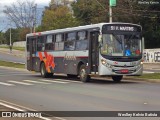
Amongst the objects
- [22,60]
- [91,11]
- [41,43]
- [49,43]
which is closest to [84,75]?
[49,43]

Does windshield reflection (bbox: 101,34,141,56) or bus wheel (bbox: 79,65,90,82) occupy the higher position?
windshield reflection (bbox: 101,34,141,56)

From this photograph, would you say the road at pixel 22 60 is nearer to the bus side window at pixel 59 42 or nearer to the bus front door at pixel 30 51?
the bus front door at pixel 30 51

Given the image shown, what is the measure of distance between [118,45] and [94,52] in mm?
1411

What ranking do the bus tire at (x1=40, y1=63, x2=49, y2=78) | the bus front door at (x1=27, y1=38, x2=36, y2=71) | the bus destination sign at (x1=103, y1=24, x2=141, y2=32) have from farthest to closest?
1. the bus front door at (x1=27, y1=38, x2=36, y2=71)
2. the bus tire at (x1=40, y1=63, x2=49, y2=78)
3. the bus destination sign at (x1=103, y1=24, x2=141, y2=32)

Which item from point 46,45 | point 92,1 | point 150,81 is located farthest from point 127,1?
point 150,81

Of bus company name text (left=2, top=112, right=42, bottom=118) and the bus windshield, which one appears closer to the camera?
bus company name text (left=2, top=112, right=42, bottom=118)

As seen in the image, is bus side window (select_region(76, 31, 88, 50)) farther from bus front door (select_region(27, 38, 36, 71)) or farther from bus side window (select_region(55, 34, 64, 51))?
bus front door (select_region(27, 38, 36, 71))

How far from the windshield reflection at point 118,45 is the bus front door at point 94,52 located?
628mm

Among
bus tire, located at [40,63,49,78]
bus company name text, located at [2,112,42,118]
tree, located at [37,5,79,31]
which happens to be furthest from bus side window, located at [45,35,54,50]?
tree, located at [37,5,79,31]

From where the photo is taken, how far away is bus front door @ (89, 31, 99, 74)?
2214 centimetres

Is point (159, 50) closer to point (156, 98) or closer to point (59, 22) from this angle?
point (156, 98)

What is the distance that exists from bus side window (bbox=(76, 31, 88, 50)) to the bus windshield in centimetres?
162

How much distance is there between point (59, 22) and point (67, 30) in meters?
72.6

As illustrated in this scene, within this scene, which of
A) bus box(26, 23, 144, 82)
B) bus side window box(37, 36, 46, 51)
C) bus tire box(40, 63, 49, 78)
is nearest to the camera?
bus box(26, 23, 144, 82)
